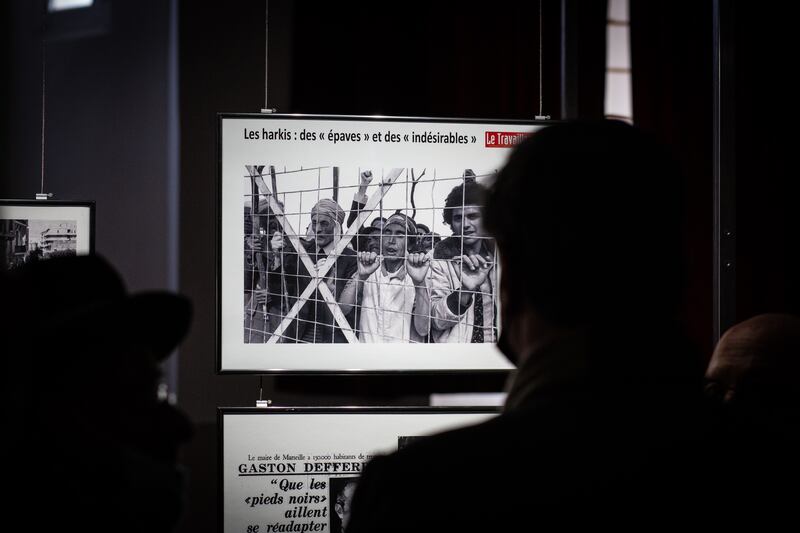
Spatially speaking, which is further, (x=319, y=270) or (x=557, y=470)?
(x=319, y=270)

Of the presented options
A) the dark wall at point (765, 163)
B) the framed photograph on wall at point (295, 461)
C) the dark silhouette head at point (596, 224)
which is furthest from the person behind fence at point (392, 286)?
the dark silhouette head at point (596, 224)

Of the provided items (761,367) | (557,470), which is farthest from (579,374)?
(761,367)

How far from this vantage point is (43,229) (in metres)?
1.93

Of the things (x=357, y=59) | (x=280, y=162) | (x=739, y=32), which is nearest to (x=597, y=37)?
(x=739, y=32)

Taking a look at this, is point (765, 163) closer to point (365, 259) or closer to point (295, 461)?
point (365, 259)

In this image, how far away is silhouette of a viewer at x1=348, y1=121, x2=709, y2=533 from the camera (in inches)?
24.2

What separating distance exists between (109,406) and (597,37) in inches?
74.0

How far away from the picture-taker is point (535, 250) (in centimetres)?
70

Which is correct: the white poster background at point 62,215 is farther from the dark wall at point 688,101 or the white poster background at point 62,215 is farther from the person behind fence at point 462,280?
the dark wall at point 688,101

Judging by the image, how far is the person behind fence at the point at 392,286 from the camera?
1897 millimetres

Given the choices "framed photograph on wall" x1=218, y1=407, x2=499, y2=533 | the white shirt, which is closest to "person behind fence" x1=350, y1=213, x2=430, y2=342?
the white shirt

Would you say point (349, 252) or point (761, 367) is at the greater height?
point (349, 252)

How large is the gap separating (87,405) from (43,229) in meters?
1.38

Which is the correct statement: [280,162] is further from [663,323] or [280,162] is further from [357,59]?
[663,323]
